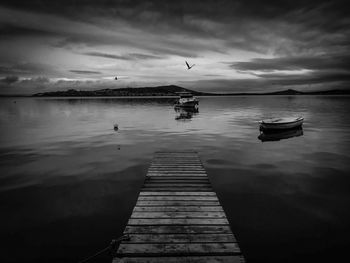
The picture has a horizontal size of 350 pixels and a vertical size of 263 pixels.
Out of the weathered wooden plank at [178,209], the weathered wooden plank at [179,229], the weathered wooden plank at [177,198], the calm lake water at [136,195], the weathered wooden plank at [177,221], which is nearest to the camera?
the weathered wooden plank at [179,229]

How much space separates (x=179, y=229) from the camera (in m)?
7.31

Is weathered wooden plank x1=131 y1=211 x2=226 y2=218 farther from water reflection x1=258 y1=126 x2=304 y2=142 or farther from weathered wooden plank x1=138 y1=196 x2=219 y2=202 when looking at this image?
water reflection x1=258 y1=126 x2=304 y2=142

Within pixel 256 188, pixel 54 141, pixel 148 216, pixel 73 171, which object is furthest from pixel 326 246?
pixel 54 141

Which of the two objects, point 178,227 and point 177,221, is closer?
point 178,227

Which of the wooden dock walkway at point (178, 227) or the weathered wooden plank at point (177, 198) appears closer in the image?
the wooden dock walkway at point (178, 227)

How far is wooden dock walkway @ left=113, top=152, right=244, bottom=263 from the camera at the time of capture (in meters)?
6.25

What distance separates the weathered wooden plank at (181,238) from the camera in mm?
6723

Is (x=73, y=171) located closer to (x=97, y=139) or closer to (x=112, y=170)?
(x=112, y=170)

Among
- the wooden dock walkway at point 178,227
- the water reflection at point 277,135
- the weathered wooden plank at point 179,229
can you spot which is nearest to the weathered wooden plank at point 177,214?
the wooden dock walkway at point 178,227

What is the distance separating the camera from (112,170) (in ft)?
54.7

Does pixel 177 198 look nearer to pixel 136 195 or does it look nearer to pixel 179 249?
pixel 179 249

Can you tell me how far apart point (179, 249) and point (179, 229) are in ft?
2.95

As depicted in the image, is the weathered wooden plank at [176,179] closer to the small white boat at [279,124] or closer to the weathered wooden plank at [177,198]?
the weathered wooden plank at [177,198]

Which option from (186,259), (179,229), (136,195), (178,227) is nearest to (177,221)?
(178,227)
